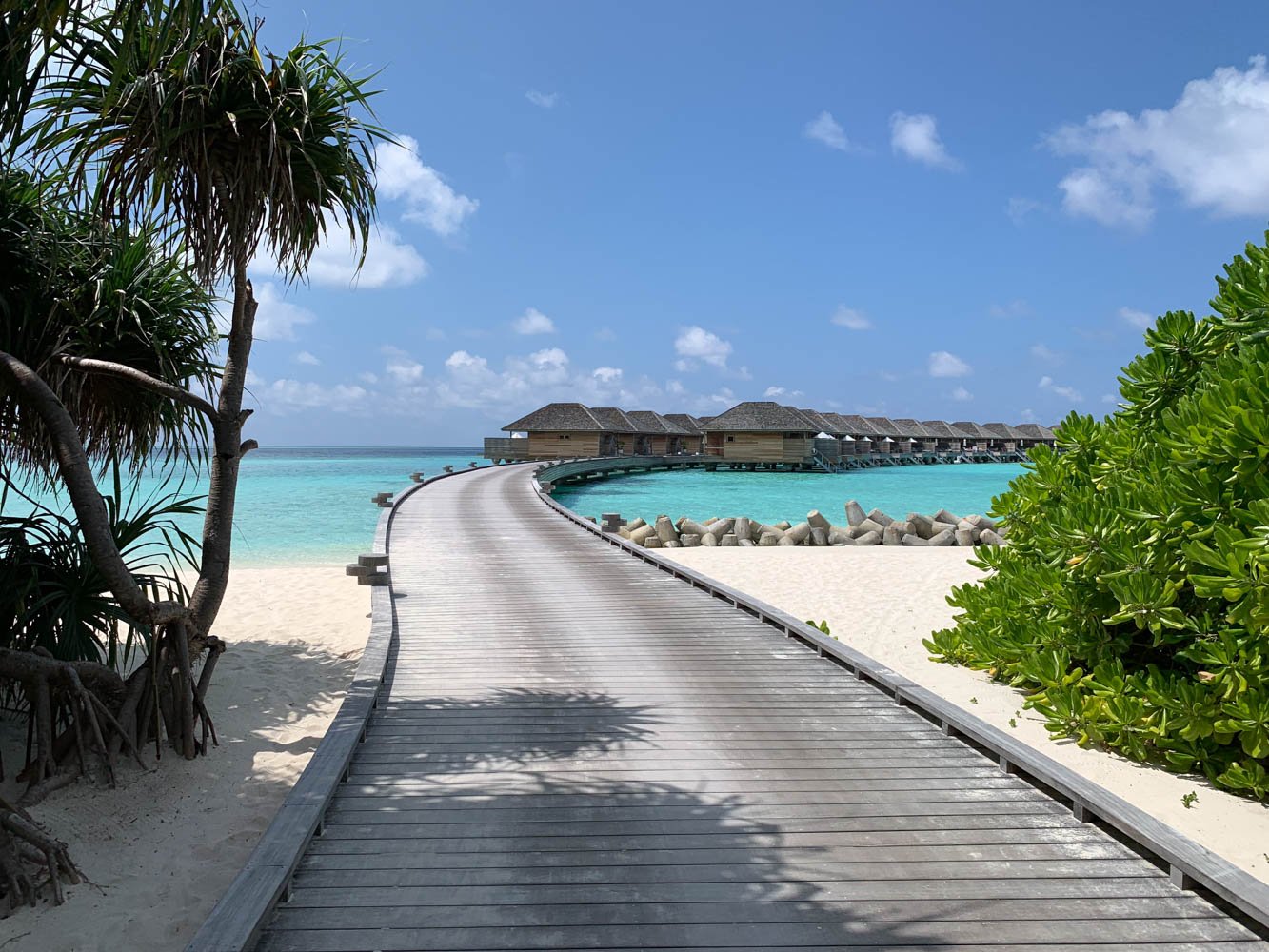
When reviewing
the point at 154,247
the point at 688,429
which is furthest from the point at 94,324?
the point at 688,429

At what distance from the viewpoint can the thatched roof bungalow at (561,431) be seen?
49.2 m

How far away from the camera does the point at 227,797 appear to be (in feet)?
16.9

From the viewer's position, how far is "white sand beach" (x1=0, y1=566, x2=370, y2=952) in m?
3.76

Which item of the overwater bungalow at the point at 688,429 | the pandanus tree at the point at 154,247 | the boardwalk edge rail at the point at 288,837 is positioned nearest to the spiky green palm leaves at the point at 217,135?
the pandanus tree at the point at 154,247

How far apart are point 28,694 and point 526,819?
3.40 meters

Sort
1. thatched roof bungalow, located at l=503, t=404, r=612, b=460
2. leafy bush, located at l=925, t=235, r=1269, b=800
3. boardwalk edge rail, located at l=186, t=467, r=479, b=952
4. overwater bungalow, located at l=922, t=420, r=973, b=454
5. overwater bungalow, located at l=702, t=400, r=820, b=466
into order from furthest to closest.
→ overwater bungalow, located at l=922, t=420, r=973, b=454 < overwater bungalow, located at l=702, t=400, r=820, b=466 < thatched roof bungalow, located at l=503, t=404, r=612, b=460 < leafy bush, located at l=925, t=235, r=1269, b=800 < boardwalk edge rail, located at l=186, t=467, r=479, b=952

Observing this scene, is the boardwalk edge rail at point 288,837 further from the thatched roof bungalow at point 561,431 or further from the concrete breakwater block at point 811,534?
the thatched roof bungalow at point 561,431

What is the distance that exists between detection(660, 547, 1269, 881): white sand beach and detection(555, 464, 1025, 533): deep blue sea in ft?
37.2

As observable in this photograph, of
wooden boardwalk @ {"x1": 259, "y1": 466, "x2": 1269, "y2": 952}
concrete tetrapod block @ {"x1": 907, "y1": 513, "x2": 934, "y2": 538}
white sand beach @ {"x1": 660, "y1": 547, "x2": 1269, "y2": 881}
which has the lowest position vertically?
white sand beach @ {"x1": 660, "y1": 547, "x2": 1269, "y2": 881}

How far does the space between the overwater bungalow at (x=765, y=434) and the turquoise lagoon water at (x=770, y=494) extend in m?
1.39

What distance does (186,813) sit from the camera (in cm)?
493

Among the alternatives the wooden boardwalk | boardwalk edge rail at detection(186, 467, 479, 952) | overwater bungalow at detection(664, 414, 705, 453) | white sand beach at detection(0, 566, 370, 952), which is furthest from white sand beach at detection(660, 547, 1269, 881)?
overwater bungalow at detection(664, 414, 705, 453)

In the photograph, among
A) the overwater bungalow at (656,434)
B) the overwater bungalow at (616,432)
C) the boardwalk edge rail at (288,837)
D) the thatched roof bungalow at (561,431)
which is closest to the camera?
the boardwalk edge rail at (288,837)

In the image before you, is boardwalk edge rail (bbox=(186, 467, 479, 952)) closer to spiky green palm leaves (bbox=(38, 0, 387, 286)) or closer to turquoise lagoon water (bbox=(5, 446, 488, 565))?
spiky green palm leaves (bbox=(38, 0, 387, 286))
